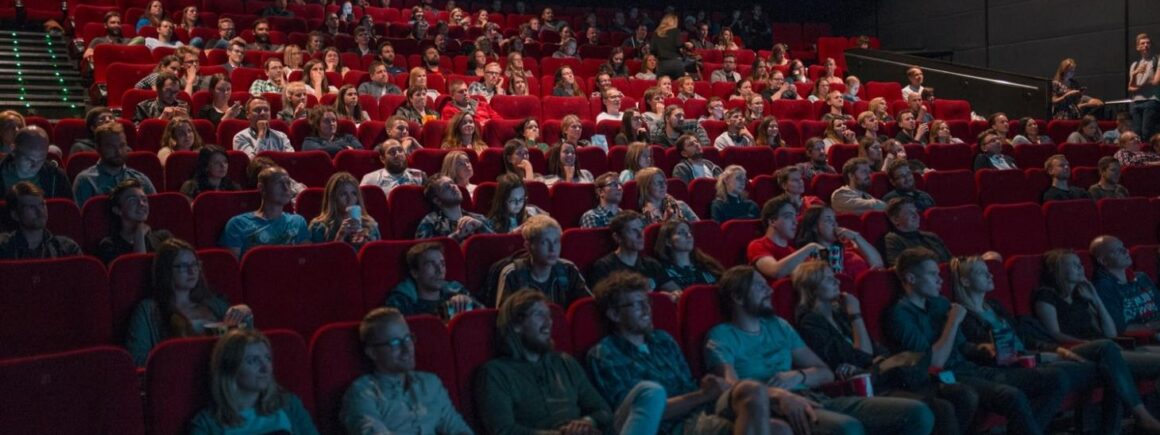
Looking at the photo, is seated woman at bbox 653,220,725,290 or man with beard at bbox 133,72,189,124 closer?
seated woman at bbox 653,220,725,290

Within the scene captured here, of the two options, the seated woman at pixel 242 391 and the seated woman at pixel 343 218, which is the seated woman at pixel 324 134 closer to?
the seated woman at pixel 343 218

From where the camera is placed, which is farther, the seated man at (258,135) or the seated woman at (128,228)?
the seated man at (258,135)

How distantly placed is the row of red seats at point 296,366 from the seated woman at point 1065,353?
429mm

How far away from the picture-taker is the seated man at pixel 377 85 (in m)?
3.79

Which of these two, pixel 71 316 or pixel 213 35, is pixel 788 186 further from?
pixel 213 35

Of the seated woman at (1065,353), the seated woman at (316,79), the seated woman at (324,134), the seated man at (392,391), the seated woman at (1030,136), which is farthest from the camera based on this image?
the seated woman at (1030,136)

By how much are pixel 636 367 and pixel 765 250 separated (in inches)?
29.1

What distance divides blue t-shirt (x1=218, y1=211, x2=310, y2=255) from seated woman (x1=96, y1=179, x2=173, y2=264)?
0.53ft

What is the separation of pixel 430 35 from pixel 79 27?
61.9 inches

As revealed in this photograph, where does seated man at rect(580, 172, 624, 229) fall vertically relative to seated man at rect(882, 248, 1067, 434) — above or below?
above

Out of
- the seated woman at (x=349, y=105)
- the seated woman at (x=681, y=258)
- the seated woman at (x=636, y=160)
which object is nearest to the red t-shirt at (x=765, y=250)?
the seated woman at (x=681, y=258)

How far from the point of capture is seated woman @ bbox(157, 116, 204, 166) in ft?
8.46

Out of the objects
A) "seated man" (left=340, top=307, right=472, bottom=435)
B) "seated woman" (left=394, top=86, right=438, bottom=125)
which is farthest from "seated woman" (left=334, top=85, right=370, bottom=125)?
"seated man" (left=340, top=307, right=472, bottom=435)

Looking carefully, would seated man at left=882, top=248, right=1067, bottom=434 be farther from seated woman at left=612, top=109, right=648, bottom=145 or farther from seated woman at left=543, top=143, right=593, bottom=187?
seated woman at left=612, top=109, right=648, bottom=145
